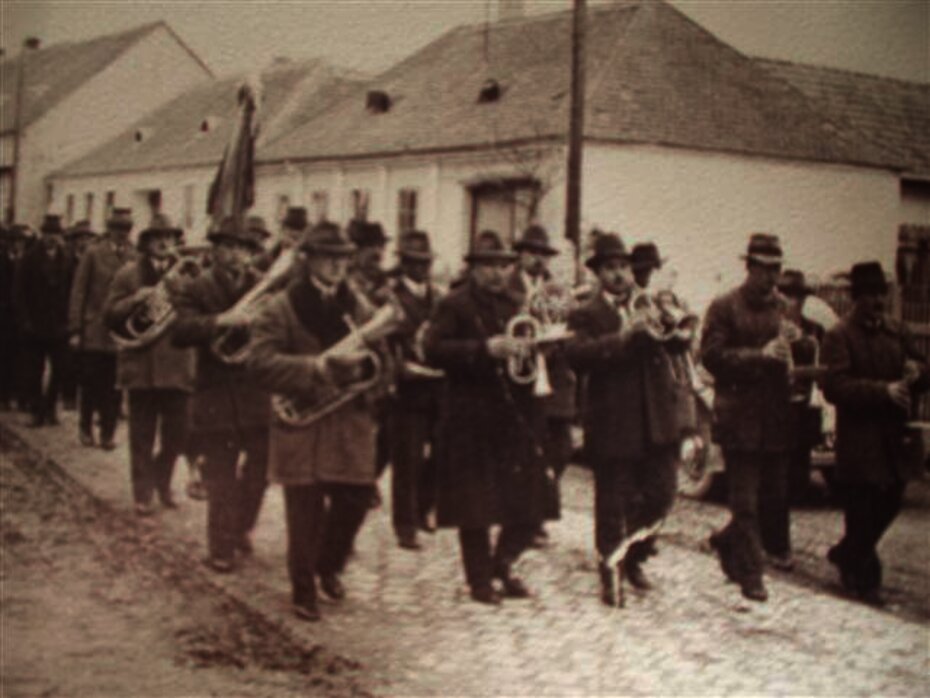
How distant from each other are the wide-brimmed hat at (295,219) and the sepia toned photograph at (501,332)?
2cm

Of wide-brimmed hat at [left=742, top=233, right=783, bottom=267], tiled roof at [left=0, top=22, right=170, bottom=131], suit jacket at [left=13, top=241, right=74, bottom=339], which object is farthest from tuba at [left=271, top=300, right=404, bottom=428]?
suit jacket at [left=13, top=241, right=74, bottom=339]

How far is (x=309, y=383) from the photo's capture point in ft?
15.1

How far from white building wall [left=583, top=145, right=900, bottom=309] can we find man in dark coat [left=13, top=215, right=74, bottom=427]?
4.45m

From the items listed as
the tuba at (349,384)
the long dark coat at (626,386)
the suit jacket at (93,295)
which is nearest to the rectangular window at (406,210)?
the tuba at (349,384)

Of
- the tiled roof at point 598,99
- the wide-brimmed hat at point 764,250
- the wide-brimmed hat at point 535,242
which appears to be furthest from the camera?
the wide-brimmed hat at point 535,242

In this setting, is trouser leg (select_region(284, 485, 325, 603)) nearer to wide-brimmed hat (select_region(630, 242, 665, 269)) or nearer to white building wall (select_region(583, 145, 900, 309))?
wide-brimmed hat (select_region(630, 242, 665, 269))

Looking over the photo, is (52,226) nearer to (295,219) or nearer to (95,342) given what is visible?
(95,342)

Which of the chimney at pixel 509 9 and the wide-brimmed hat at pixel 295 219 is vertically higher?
the chimney at pixel 509 9

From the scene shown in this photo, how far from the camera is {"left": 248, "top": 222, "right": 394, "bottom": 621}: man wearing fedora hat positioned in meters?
4.59

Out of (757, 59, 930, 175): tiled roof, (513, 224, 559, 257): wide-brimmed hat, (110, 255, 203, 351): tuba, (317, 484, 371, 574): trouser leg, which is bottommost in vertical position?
(317, 484, 371, 574): trouser leg

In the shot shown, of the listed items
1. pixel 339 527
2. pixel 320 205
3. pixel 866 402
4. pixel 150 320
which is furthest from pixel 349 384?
pixel 150 320

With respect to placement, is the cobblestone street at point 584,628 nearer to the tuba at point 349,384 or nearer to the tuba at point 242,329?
the tuba at point 349,384

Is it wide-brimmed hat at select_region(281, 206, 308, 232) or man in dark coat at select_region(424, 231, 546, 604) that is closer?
wide-brimmed hat at select_region(281, 206, 308, 232)

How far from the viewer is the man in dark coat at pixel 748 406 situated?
4.73 m
